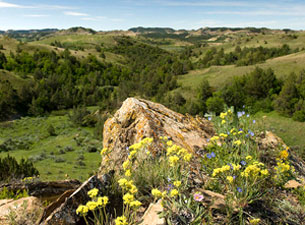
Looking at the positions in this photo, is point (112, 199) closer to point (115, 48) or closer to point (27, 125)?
point (27, 125)

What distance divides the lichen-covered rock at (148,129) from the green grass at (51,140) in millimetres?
18875

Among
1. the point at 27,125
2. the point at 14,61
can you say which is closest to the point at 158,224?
the point at 27,125

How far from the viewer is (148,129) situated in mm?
4926

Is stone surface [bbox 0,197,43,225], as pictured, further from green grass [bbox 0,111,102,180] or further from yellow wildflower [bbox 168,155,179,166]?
green grass [bbox 0,111,102,180]

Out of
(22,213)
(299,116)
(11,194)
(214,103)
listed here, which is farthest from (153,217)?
(214,103)

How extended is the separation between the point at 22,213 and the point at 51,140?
4583cm

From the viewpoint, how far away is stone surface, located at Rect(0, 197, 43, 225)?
300 cm

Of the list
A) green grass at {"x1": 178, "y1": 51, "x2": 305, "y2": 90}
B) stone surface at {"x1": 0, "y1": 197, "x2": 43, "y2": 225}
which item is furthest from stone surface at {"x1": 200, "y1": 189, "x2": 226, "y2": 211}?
green grass at {"x1": 178, "y1": 51, "x2": 305, "y2": 90}

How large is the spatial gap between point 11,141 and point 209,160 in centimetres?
4713

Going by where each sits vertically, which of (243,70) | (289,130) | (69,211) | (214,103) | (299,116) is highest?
(69,211)

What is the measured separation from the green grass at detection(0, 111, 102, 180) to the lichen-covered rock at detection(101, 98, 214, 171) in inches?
743

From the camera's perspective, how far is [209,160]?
3639 millimetres

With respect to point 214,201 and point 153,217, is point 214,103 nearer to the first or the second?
point 214,201

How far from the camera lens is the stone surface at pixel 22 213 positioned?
9.84ft
